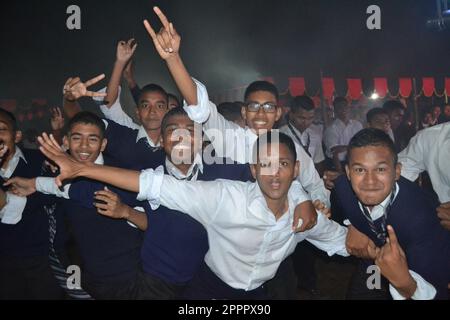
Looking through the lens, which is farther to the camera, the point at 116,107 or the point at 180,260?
the point at 116,107

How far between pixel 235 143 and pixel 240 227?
2.47ft

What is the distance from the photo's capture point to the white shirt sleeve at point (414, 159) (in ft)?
8.98

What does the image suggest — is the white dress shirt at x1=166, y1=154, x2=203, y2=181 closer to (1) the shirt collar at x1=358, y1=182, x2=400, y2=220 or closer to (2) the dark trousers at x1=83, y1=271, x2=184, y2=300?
(2) the dark trousers at x1=83, y1=271, x2=184, y2=300

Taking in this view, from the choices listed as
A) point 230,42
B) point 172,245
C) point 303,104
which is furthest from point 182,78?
point 230,42

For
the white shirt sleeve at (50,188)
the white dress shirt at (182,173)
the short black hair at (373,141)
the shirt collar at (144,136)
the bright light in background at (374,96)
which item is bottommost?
the white shirt sleeve at (50,188)

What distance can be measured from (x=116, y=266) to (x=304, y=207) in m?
1.09

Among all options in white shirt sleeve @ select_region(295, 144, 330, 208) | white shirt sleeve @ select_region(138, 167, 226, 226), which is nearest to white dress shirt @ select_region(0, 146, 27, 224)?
white shirt sleeve @ select_region(138, 167, 226, 226)

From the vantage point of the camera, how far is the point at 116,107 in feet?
11.2

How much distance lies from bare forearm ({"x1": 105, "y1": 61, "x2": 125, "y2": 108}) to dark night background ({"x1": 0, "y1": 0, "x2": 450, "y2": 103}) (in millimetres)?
10636

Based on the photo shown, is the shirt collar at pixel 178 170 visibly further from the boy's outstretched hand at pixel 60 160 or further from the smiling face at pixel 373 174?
the smiling face at pixel 373 174

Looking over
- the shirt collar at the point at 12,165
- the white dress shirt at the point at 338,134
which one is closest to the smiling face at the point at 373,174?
the shirt collar at the point at 12,165

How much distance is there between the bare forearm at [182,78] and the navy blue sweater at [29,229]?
1.02m

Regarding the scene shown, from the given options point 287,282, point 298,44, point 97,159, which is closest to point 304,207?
point 287,282
